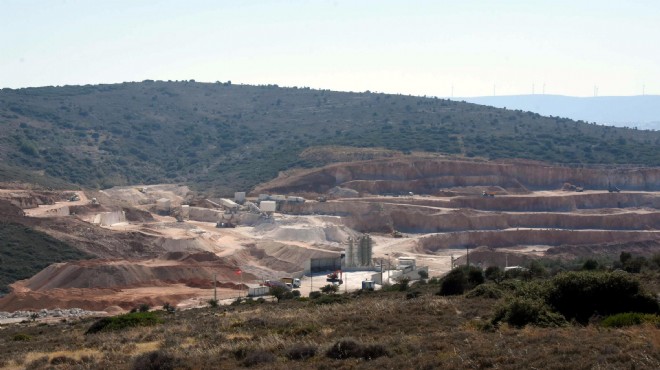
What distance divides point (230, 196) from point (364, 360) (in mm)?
85358

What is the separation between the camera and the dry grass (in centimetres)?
1560

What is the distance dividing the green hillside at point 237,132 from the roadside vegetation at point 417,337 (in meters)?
85.1

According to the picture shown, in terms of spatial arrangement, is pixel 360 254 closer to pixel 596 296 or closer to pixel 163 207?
pixel 163 207

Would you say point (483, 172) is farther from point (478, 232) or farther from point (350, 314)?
point (350, 314)

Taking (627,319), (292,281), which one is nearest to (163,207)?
(292,281)

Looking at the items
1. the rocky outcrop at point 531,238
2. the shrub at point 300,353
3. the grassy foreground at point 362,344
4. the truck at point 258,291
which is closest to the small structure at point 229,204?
the rocky outcrop at point 531,238

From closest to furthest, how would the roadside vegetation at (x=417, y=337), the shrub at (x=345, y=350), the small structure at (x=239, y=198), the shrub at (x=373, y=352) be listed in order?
1. the roadside vegetation at (x=417, y=337)
2. the shrub at (x=373, y=352)
3. the shrub at (x=345, y=350)
4. the small structure at (x=239, y=198)

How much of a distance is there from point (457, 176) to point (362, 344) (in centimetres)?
8176

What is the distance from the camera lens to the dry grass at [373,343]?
51.2 ft

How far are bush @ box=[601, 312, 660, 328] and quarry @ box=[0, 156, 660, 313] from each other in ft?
108

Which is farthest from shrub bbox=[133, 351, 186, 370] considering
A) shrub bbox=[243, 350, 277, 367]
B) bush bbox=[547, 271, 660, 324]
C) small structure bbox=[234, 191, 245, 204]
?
small structure bbox=[234, 191, 245, 204]

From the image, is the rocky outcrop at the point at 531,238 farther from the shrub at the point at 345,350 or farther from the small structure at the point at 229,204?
the shrub at the point at 345,350

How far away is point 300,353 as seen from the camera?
18.0 m

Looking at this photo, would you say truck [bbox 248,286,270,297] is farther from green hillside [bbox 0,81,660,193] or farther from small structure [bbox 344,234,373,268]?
green hillside [bbox 0,81,660,193]
